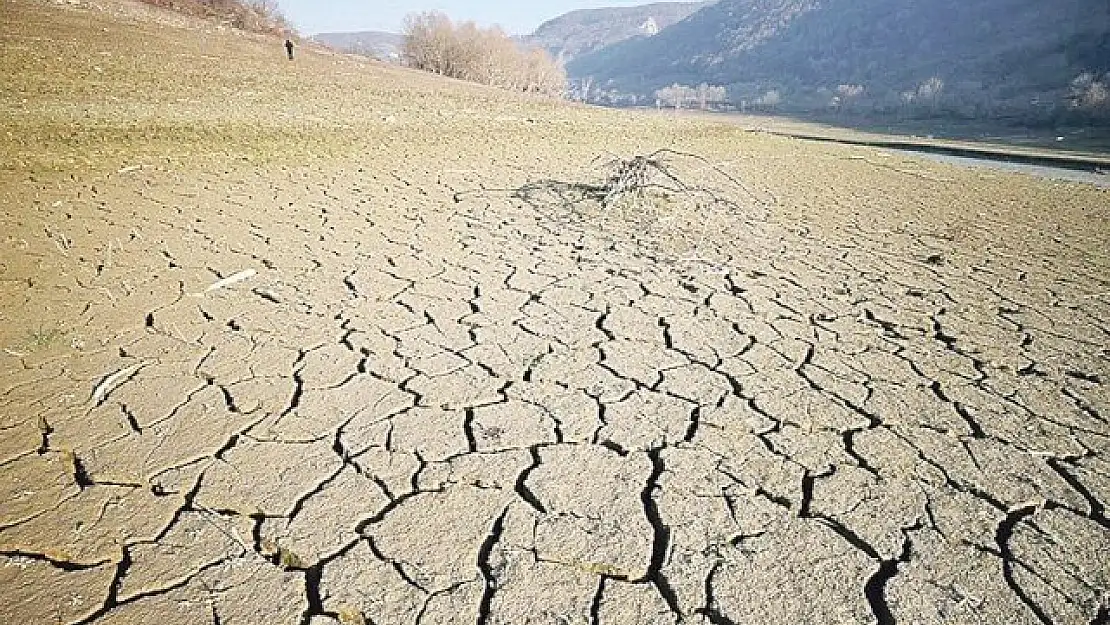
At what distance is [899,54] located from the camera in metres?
64.4

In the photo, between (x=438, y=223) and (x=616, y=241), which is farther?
→ (x=438, y=223)

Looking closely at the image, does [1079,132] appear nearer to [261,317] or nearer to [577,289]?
[577,289]

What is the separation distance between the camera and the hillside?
40.2m

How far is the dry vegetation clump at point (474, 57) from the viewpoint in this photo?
1551 inches

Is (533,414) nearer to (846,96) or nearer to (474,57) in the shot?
(474,57)

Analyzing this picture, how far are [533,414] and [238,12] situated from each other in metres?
33.3

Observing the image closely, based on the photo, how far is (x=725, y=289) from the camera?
3695 mm

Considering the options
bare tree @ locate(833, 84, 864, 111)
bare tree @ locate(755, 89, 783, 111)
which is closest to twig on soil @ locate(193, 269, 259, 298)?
bare tree @ locate(833, 84, 864, 111)

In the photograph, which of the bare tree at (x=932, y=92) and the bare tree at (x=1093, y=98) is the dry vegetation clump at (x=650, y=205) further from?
the bare tree at (x=932, y=92)

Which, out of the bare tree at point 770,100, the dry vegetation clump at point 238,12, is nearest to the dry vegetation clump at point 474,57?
the dry vegetation clump at point 238,12

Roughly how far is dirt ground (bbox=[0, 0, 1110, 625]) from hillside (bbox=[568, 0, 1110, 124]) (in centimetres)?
3424

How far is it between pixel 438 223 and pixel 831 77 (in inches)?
2899

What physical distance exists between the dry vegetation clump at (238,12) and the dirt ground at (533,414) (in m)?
26.0

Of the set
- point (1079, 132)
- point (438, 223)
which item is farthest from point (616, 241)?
point (1079, 132)
